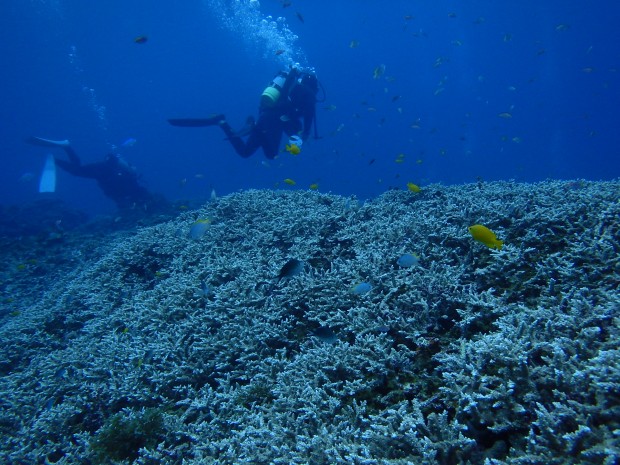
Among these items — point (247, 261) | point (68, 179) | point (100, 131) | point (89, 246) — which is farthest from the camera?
point (100, 131)

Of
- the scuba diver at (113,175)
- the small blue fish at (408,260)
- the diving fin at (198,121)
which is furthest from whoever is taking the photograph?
the scuba diver at (113,175)

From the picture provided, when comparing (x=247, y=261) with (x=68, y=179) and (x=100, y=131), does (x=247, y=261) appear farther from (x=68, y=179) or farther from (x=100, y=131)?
(x=100, y=131)

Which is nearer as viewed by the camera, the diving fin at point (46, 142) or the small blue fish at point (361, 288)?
the small blue fish at point (361, 288)

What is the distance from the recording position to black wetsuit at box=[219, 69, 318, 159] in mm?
12938

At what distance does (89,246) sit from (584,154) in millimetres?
141525

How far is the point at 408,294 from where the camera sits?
11.5 ft

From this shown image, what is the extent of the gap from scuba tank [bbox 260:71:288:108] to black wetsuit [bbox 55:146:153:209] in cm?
876

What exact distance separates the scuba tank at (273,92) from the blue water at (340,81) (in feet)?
107

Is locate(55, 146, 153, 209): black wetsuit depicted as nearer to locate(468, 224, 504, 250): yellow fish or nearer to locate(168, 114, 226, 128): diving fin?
locate(168, 114, 226, 128): diving fin

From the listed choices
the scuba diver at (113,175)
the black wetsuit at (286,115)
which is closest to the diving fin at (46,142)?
the scuba diver at (113,175)

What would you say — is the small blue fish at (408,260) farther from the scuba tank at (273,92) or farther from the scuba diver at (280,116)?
the scuba tank at (273,92)

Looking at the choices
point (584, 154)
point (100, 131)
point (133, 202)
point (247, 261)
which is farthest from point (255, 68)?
point (247, 261)

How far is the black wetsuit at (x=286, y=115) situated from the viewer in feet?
42.4

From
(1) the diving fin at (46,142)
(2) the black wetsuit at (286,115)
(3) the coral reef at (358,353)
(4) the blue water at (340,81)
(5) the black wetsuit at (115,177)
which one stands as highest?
(4) the blue water at (340,81)
